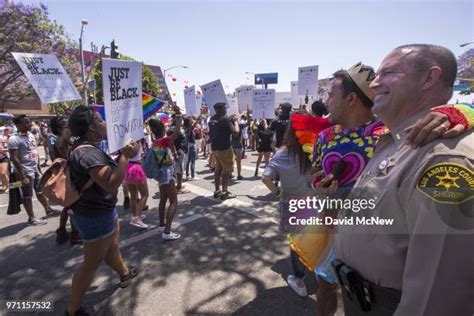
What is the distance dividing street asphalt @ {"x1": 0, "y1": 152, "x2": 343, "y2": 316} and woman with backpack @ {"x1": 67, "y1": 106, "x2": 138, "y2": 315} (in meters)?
0.55

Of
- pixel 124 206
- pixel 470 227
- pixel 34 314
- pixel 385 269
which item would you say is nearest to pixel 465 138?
pixel 470 227

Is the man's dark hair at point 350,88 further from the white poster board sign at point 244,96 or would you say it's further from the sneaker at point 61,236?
the white poster board sign at point 244,96

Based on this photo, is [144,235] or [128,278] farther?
[144,235]

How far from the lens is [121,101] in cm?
277

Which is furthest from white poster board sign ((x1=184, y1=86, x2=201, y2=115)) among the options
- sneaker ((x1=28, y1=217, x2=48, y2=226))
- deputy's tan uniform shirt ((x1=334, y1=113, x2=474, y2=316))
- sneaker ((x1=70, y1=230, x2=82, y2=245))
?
deputy's tan uniform shirt ((x1=334, y1=113, x2=474, y2=316))

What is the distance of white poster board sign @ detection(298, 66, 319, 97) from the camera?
8.67 metres

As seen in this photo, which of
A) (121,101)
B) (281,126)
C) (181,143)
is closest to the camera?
(121,101)

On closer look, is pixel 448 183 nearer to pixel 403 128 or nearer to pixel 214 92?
pixel 403 128

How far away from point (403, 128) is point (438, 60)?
276 mm

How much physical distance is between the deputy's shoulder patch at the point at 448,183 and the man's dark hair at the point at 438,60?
412 mm

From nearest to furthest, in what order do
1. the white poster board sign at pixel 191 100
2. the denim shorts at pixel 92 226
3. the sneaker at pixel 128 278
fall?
the denim shorts at pixel 92 226, the sneaker at pixel 128 278, the white poster board sign at pixel 191 100

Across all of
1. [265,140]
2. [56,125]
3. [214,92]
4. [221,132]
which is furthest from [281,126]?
[56,125]

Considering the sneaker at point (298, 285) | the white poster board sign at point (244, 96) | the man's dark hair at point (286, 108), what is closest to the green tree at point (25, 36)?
the white poster board sign at point (244, 96)

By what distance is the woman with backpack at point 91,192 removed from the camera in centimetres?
228
